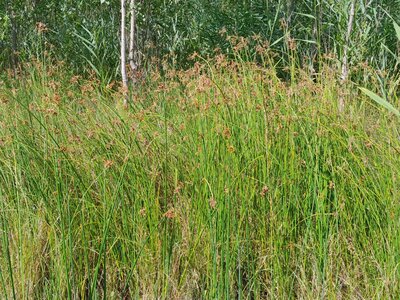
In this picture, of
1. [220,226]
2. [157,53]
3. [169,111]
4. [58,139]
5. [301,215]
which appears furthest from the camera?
[157,53]

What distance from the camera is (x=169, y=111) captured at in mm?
3809

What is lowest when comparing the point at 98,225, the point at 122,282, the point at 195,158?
the point at 122,282

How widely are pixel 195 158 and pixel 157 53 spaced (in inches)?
216

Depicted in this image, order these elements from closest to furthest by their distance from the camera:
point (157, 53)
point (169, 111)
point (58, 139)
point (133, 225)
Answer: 1. point (133, 225)
2. point (58, 139)
3. point (169, 111)
4. point (157, 53)

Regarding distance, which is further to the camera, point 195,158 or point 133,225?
point 195,158

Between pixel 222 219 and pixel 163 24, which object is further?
pixel 163 24

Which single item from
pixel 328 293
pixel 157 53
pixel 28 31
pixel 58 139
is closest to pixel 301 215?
pixel 328 293

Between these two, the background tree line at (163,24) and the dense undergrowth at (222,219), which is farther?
the background tree line at (163,24)

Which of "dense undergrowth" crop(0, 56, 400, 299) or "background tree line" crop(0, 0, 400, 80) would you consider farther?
"background tree line" crop(0, 0, 400, 80)

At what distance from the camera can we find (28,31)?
334 inches

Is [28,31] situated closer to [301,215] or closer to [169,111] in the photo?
[169,111]

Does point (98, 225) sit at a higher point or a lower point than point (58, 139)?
lower

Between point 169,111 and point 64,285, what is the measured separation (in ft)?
5.41

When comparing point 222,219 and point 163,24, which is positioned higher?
point 163,24
